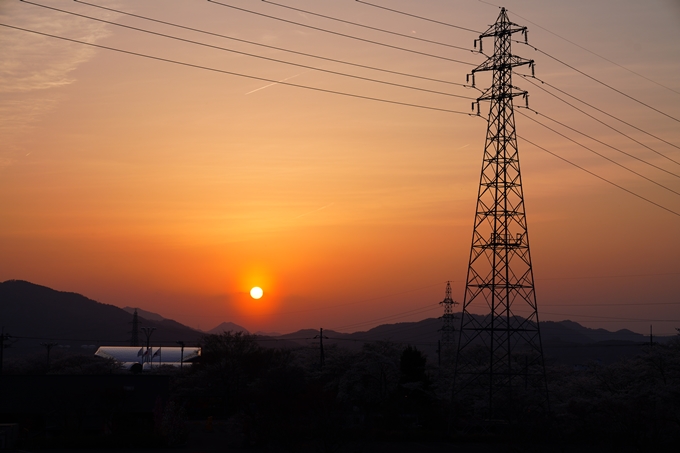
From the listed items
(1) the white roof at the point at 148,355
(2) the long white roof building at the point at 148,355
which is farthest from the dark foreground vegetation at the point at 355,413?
(1) the white roof at the point at 148,355

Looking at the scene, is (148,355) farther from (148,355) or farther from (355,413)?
(355,413)

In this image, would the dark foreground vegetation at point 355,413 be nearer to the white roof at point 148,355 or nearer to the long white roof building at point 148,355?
the long white roof building at point 148,355

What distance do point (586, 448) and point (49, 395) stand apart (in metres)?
33.6

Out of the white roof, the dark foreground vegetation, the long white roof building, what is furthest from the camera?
the white roof

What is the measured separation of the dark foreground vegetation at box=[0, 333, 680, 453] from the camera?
3014 centimetres

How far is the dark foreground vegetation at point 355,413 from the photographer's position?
30141 mm

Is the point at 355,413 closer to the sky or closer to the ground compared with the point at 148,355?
closer to the ground

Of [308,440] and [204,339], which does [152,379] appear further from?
[204,339]

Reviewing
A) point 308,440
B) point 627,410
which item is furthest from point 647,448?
point 308,440

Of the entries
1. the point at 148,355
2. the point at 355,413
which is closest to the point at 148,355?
→ the point at 148,355

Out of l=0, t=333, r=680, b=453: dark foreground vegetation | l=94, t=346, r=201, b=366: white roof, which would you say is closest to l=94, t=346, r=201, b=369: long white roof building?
l=94, t=346, r=201, b=366: white roof

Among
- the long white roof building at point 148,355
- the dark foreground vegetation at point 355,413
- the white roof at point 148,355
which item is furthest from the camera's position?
the white roof at point 148,355

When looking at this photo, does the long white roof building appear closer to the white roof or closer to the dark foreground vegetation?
the white roof

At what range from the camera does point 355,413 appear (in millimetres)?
47031
